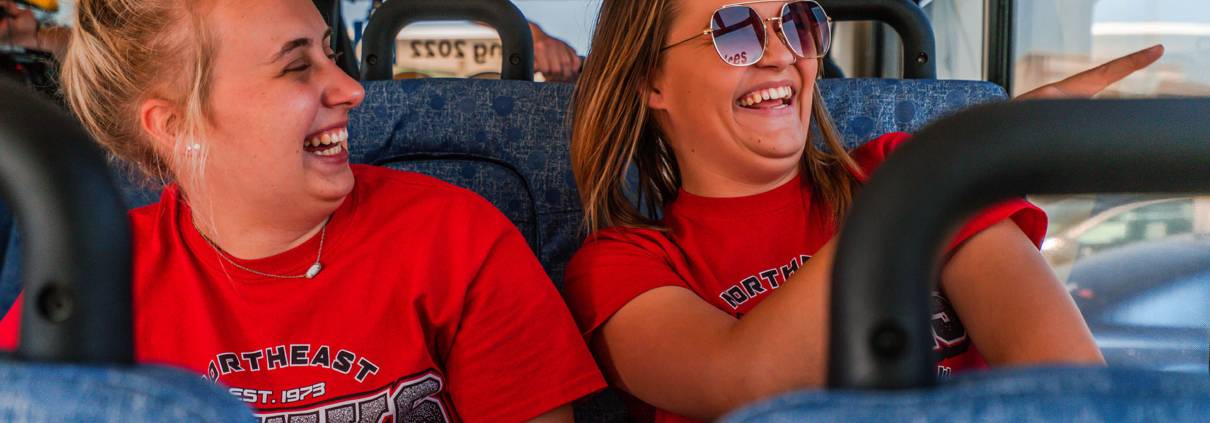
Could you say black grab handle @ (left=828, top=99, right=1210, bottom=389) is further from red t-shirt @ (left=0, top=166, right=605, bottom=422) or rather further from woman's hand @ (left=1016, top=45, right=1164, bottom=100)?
woman's hand @ (left=1016, top=45, right=1164, bottom=100)

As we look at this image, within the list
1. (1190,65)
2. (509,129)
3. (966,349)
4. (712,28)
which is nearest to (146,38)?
(509,129)

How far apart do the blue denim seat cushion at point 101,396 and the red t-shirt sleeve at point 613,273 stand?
0.92 m

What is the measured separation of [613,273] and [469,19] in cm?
64

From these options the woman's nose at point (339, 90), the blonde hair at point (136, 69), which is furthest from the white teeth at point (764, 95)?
the blonde hair at point (136, 69)

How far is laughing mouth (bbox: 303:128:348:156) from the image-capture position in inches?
50.3

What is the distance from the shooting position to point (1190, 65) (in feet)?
6.37

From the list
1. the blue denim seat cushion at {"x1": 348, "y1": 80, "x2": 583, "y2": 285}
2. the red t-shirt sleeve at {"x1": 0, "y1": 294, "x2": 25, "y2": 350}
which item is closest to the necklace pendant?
the red t-shirt sleeve at {"x1": 0, "y1": 294, "x2": 25, "y2": 350}

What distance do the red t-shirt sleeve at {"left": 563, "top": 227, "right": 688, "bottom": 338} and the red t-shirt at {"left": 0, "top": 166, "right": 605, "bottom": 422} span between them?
94 millimetres

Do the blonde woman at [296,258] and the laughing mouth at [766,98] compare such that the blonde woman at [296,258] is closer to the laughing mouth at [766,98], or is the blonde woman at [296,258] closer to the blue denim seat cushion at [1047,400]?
the laughing mouth at [766,98]

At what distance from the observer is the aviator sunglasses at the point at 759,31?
4.87ft

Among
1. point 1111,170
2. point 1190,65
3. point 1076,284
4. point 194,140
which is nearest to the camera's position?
point 1111,170

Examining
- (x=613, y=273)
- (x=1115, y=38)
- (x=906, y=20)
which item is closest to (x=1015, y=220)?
(x=613, y=273)

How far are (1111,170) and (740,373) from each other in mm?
731

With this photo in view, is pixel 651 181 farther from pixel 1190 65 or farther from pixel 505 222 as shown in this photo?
pixel 1190 65
